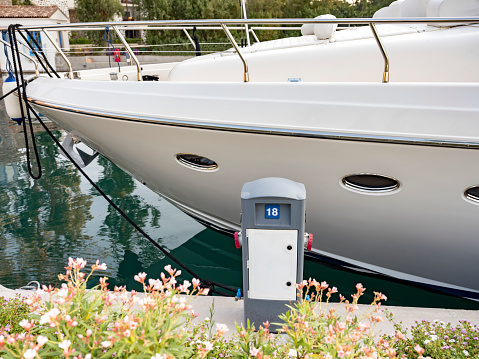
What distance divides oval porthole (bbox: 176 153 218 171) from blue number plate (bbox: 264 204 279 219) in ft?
2.42

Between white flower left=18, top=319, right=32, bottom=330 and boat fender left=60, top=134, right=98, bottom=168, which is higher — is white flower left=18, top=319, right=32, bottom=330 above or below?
above

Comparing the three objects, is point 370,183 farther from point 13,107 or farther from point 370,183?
point 13,107

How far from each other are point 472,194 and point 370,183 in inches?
20.9

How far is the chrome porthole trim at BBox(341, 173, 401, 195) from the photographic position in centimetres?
248

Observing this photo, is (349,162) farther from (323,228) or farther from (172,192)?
(172,192)

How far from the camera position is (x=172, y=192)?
3340 mm

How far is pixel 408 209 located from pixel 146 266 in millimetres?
2274

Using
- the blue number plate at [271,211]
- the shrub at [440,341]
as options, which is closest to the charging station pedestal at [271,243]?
the blue number plate at [271,211]

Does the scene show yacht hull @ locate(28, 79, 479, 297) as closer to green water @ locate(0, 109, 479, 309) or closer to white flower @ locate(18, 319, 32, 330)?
green water @ locate(0, 109, 479, 309)

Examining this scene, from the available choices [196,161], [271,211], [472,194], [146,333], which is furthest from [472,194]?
[146,333]

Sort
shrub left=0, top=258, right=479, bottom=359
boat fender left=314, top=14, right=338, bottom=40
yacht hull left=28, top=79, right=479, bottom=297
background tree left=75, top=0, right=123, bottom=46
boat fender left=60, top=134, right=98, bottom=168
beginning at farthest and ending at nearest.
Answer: background tree left=75, top=0, right=123, bottom=46
boat fender left=60, top=134, right=98, bottom=168
boat fender left=314, top=14, right=338, bottom=40
yacht hull left=28, top=79, right=479, bottom=297
shrub left=0, top=258, right=479, bottom=359

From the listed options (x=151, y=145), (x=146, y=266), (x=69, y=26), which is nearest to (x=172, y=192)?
(x=151, y=145)

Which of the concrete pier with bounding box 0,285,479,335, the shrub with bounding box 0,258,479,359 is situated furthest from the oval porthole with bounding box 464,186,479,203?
the shrub with bounding box 0,258,479,359

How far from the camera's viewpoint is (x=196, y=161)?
2.88 m
